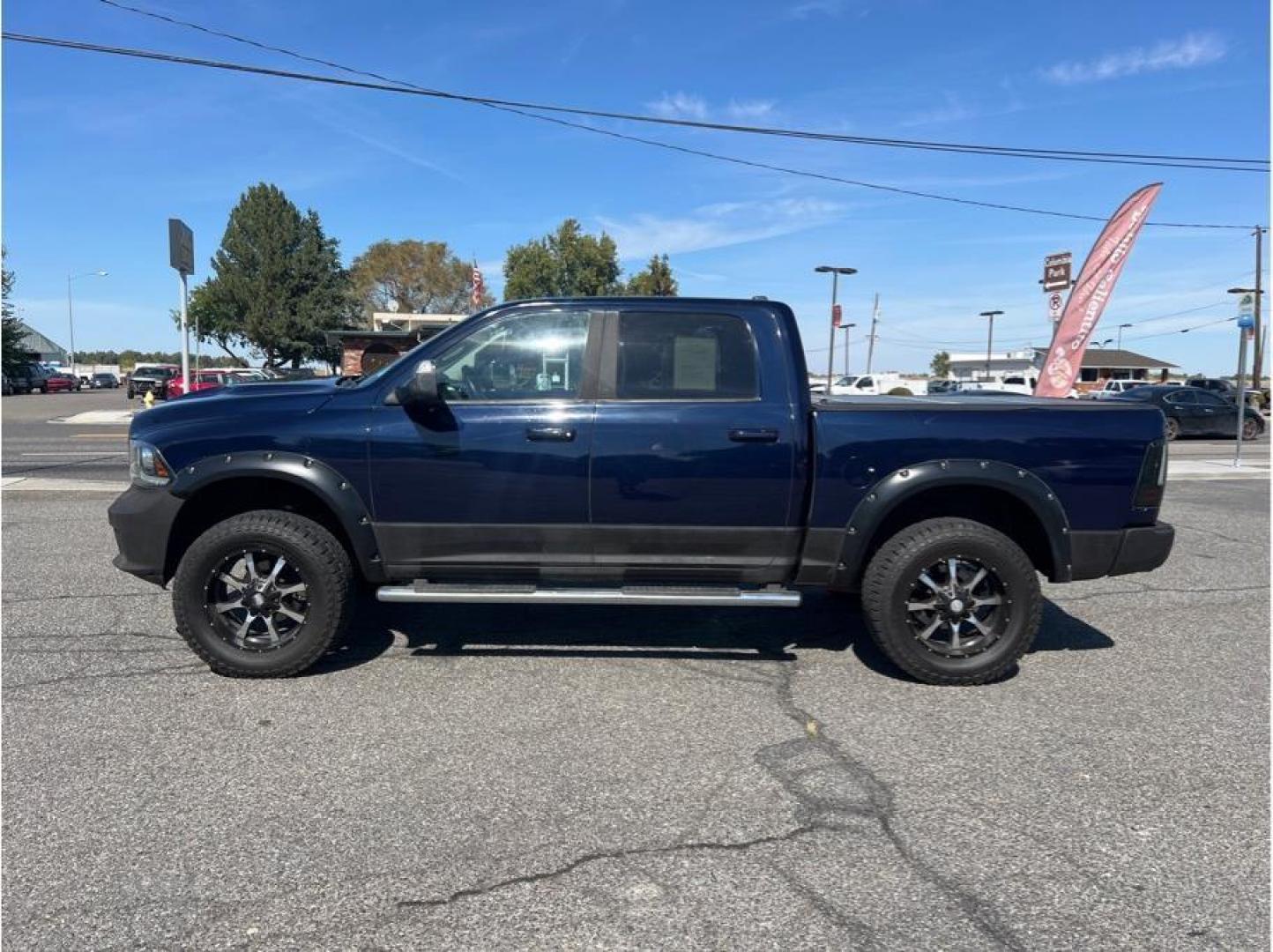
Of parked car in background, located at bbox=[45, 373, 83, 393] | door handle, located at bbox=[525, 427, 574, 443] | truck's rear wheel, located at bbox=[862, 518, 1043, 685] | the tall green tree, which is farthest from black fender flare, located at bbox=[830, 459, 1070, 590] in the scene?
parked car in background, located at bbox=[45, 373, 83, 393]

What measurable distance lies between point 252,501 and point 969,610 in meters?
3.77

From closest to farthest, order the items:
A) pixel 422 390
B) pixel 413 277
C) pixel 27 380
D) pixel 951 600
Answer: pixel 422 390, pixel 951 600, pixel 27 380, pixel 413 277

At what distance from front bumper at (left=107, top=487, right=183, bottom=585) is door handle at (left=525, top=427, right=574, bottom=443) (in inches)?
70.2

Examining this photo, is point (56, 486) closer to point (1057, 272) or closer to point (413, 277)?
point (1057, 272)

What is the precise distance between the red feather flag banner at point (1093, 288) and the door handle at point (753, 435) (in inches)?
405

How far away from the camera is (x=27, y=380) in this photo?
175ft

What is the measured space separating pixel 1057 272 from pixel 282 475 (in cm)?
1321

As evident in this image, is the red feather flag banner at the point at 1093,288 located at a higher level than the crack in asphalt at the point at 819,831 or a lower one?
higher

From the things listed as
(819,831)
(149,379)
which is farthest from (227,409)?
(149,379)

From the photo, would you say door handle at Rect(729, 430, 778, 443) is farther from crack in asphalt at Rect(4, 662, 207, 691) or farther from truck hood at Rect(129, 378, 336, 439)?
crack in asphalt at Rect(4, 662, 207, 691)

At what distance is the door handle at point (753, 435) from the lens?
4.32 m

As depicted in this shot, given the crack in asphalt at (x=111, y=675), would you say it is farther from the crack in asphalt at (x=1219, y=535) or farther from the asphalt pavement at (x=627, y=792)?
the crack in asphalt at (x=1219, y=535)

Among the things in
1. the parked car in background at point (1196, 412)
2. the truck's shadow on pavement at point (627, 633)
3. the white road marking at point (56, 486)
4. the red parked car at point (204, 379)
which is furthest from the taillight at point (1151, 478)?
the red parked car at point (204, 379)

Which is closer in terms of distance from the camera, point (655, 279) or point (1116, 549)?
point (1116, 549)
